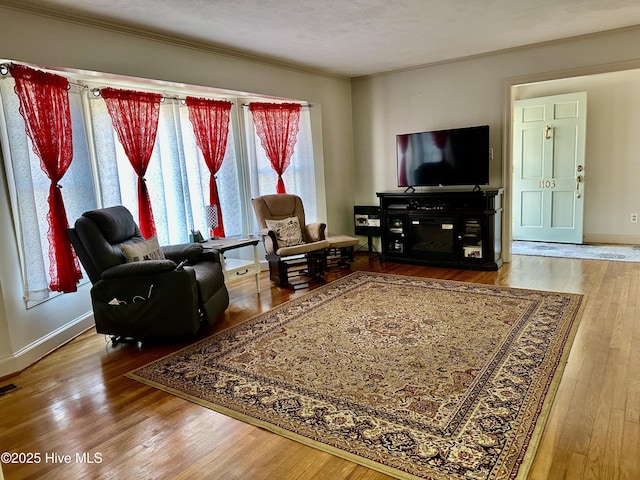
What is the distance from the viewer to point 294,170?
5875 mm

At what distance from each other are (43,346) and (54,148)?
150 centimetres

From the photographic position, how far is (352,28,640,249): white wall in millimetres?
4652

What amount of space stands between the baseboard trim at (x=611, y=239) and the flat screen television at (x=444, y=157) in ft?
7.93

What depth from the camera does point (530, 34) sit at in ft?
14.4

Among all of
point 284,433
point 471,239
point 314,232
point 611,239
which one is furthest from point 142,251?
point 611,239

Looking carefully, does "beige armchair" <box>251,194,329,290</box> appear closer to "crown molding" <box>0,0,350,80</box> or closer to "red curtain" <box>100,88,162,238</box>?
"red curtain" <box>100,88,162,238</box>

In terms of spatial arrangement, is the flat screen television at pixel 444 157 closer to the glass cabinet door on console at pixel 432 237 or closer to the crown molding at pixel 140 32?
the glass cabinet door on console at pixel 432 237

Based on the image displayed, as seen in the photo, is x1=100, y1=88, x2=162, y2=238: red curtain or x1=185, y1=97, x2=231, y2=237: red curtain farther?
x1=185, y1=97, x2=231, y2=237: red curtain

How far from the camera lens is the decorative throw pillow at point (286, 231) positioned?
495cm

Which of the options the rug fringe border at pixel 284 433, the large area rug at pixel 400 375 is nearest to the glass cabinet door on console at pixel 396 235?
the large area rug at pixel 400 375

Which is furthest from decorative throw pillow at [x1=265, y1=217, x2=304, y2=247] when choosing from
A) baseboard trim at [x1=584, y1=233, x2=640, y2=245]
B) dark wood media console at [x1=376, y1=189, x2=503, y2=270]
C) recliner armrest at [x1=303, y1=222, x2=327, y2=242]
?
baseboard trim at [x1=584, y1=233, x2=640, y2=245]

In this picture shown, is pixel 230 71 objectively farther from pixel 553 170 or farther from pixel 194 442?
pixel 553 170

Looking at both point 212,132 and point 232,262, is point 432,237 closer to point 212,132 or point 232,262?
point 232,262

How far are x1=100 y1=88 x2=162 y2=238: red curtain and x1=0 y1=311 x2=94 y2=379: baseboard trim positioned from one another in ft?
3.31
